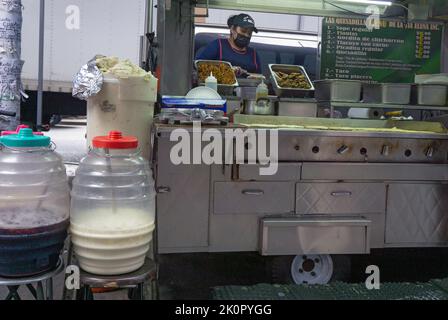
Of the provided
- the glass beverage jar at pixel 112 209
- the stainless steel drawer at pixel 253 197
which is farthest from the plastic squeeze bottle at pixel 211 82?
the glass beverage jar at pixel 112 209

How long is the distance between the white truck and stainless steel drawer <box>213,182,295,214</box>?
5.26 m

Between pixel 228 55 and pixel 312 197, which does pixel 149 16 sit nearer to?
pixel 228 55

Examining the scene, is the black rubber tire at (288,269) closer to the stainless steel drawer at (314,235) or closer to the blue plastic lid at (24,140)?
the stainless steel drawer at (314,235)

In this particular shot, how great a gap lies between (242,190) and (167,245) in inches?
22.5

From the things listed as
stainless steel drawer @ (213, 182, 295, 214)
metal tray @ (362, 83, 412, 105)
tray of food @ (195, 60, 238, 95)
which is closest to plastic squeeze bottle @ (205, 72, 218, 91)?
tray of food @ (195, 60, 238, 95)

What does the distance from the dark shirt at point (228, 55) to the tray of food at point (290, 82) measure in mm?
868

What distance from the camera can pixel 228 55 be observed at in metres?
4.77

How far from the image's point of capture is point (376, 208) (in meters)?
2.88

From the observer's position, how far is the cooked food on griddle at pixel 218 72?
3719mm

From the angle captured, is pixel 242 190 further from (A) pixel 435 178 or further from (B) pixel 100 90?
(A) pixel 435 178
